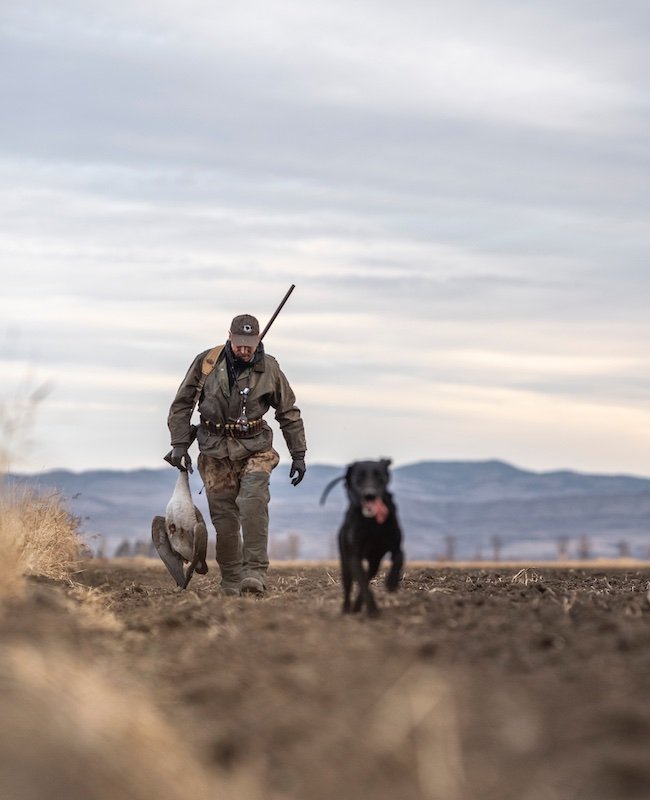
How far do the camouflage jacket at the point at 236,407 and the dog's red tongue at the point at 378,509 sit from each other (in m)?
4.71

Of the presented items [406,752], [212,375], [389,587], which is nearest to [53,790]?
[406,752]

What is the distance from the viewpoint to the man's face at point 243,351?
13.7m

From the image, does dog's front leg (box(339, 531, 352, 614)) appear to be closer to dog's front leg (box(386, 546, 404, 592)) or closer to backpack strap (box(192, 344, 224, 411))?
dog's front leg (box(386, 546, 404, 592))

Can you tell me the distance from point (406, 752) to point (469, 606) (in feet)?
14.6

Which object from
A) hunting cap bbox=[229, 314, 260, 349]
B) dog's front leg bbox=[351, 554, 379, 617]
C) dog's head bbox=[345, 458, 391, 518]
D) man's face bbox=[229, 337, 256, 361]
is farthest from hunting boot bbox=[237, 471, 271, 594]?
dog's head bbox=[345, 458, 391, 518]

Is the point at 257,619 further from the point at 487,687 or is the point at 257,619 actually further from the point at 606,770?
the point at 606,770

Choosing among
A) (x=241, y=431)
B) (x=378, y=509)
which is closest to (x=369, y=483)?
(x=378, y=509)

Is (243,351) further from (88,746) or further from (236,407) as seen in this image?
(88,746)

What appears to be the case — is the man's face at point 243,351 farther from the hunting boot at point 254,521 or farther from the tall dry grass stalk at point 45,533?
the tall dry grass stalk at point 45,533

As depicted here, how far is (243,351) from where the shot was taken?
13727mm

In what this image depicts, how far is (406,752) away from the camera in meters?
5.43

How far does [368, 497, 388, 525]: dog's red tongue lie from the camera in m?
9.19

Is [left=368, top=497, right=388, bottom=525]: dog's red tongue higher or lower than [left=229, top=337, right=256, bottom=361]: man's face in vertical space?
lower

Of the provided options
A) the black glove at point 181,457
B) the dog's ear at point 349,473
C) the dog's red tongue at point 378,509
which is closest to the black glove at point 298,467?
the black glove at point 181,457
